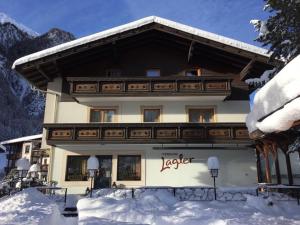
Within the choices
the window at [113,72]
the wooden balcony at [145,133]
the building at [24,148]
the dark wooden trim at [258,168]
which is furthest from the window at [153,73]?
Result: the building at [24,148]

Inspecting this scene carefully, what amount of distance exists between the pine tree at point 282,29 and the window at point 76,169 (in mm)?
12270

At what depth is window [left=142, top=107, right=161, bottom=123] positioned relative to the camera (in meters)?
20.0

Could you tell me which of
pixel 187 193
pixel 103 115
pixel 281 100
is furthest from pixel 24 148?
pixel 281 100

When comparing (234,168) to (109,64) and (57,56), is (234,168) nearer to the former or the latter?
(109,64)

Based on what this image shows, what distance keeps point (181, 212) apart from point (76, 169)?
9646 millimetres

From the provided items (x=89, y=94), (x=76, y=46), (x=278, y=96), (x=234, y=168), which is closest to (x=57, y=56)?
(x=76, y=46)

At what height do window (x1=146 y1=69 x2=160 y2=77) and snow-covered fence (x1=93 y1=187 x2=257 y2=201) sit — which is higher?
window (x1=146 y1=69 x2=160 y2=77)

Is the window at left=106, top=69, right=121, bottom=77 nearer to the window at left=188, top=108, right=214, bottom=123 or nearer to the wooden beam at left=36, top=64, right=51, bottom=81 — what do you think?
the wooden beam at left=36, top=64, right=51, bottom=81

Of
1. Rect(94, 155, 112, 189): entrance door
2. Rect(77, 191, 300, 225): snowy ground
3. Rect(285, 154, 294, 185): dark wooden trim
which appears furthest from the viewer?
Rect(94, 155, 112, 189): entrance door

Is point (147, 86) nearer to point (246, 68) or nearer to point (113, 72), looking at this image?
point (113, 72)

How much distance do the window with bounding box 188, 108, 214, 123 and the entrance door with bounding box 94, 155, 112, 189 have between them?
5350 mm

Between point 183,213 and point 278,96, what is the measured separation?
20.3 ft

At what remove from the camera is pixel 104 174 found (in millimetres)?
19188

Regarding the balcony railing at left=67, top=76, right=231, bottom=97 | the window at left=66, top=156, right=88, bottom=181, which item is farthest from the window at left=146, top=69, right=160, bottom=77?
the window at left=66, top=156, right=88, bottom=181
